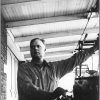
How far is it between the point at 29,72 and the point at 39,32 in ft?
17.8

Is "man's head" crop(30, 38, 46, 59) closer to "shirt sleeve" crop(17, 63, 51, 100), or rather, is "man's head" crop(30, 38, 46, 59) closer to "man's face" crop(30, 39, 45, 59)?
"man's face" crop(30, 39, 45, 59)

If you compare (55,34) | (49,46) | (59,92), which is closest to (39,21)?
(55,34)

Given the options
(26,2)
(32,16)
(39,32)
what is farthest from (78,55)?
(39,32)

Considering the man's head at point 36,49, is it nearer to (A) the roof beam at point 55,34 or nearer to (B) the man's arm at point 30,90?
(B) the man's arm at point 30,90

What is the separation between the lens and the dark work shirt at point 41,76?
56.5 inches

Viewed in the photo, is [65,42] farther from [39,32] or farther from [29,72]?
[29,72]

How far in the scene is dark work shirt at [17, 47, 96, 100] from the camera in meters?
1.43

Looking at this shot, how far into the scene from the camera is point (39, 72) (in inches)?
62.0

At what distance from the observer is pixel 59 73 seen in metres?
1.65

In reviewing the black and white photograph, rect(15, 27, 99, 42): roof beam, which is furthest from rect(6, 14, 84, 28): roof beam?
rect(15, 27, 99, 42): roof beam

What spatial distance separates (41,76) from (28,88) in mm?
145

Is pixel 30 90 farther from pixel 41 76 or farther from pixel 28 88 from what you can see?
pixel 41 76

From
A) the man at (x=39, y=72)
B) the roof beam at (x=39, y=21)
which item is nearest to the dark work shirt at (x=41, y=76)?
the man at (x=39, y=72)

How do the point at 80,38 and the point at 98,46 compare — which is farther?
the point at 80,38
